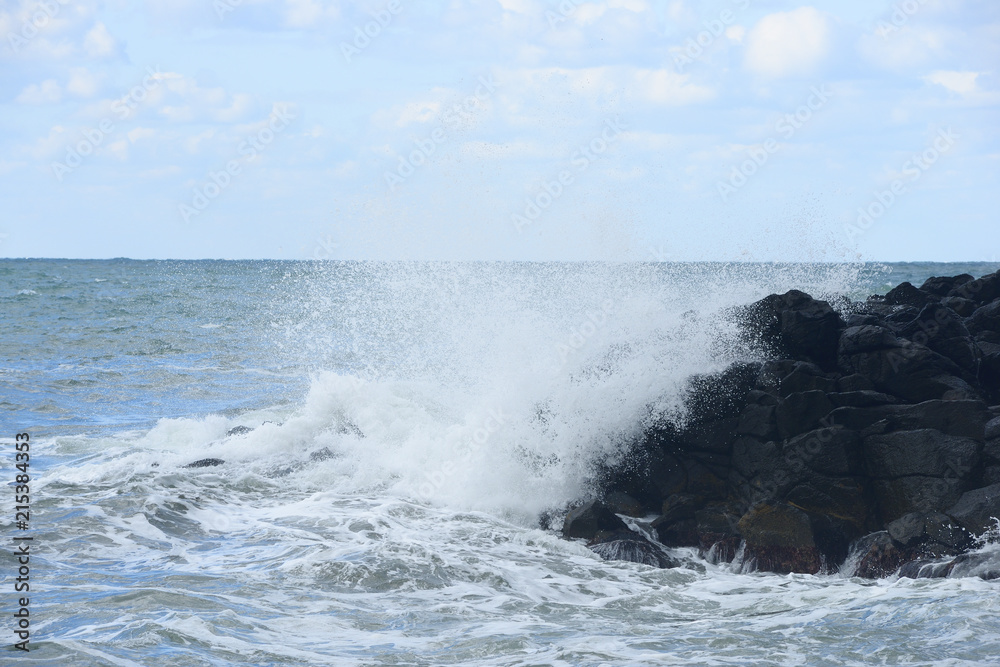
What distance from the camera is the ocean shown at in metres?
5.82

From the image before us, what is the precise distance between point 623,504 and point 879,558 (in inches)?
94.7

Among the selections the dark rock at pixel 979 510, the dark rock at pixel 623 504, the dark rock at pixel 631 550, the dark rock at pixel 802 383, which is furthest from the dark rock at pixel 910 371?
the dark rock at pixel 631 550

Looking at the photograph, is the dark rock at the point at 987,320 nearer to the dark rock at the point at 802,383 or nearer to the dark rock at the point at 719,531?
the dark rock at the point at 802,383

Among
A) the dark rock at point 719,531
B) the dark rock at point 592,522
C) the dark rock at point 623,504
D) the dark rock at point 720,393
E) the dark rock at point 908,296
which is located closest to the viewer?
the dark rock at point 719,531

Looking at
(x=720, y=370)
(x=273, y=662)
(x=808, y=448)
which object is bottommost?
(x=273, y=662)

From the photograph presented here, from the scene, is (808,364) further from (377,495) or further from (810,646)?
(377,495)

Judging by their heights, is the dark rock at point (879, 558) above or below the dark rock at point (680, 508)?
below

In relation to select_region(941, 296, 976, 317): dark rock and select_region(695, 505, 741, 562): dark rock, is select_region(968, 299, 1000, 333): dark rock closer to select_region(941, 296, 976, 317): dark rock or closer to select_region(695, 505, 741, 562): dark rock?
select_region(941, 296, 976, 317): dark rock

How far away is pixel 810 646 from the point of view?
226 inches

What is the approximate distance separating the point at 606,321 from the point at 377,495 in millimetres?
3496

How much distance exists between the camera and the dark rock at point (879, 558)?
23.1 feet

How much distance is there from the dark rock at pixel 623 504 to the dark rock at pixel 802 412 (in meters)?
1.52

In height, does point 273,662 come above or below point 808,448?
below

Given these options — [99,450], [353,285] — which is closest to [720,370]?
[99,450]
